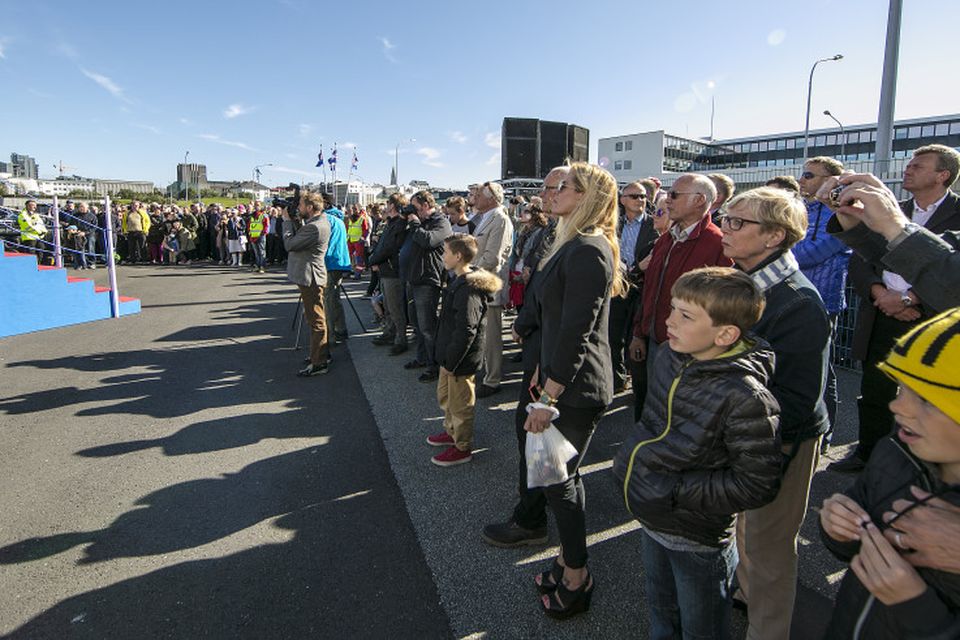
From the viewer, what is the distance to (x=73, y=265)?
17188 mm

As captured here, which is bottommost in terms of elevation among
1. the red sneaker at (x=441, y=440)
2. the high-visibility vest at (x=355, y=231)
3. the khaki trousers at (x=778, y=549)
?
the red sneaker at (x=441, y=440)

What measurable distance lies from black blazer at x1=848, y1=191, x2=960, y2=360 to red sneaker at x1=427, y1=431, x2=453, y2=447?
3.06 metres

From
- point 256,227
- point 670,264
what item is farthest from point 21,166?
point 670,264

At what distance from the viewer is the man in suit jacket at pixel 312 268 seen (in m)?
6.23

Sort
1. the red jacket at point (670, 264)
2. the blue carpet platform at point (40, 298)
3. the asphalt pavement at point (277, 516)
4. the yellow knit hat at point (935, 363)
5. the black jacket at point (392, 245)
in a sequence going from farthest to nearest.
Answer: the blue carpet platform at point (40, 298) → the black jacket at point (392, 245) → the red jacket at point (670, 264) → the asphalt pavement at point (277, 516) → the yellow knit hat at point (935, 363)

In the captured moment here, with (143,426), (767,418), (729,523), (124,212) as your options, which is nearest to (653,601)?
(729,523)

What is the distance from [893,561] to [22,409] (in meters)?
6.68

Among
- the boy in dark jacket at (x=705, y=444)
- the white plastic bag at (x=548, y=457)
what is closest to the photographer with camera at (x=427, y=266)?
the white plastic bag at (x=548, y=457)

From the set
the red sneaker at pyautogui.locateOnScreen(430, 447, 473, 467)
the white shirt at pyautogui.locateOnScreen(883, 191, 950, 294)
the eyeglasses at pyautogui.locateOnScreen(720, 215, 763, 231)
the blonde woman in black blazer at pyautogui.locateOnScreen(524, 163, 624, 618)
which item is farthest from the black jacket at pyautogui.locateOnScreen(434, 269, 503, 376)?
the white shirt at pyautogui.locateOnScreen(883, 191, 950, 294)

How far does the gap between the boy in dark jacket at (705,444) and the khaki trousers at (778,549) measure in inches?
11.9

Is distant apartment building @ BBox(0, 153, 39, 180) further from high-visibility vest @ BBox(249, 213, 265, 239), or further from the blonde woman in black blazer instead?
the blonde woman in black blazer

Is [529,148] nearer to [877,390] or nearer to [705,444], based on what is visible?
[877,390]

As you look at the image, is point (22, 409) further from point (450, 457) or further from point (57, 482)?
point (450, 457)

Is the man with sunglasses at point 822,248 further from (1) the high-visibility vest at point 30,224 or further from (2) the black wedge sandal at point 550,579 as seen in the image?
(1) the high-visibility vest at point 30,224
